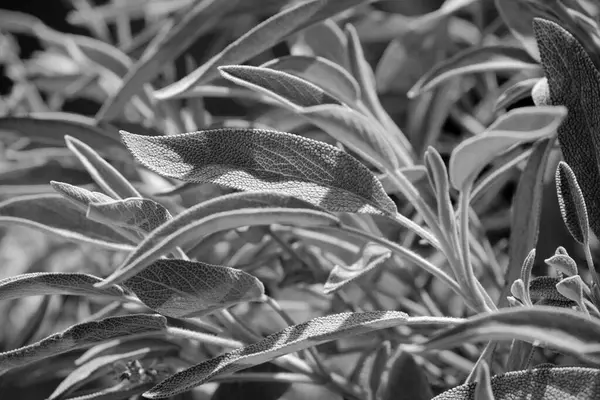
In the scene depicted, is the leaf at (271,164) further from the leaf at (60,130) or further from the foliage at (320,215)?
the leaf at (60,130)

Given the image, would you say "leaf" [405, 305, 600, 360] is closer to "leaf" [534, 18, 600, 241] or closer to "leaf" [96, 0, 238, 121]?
"leaf" [534, 18, 600, 241]

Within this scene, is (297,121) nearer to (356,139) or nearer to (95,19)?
(356,139)

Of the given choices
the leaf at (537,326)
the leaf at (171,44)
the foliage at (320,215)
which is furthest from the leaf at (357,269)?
the leaf at (171,44)

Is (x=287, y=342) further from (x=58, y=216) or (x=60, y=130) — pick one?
(x=60, y=130)

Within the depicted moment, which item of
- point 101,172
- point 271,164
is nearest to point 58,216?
point 101,172

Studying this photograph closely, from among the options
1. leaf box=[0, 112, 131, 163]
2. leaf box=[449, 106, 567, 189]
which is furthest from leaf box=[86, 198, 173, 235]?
leaf box=[0, 112, 131, 163]

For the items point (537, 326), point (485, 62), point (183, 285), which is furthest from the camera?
point (485, 62)
